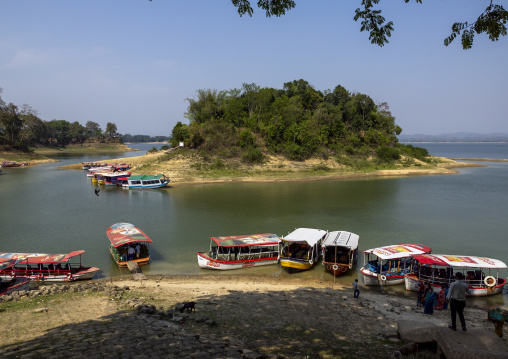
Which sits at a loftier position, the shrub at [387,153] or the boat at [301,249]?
the shrub at [387,153]

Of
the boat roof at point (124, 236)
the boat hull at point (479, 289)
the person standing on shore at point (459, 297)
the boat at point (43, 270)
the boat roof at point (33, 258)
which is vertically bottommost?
the boat hull at point (479, 289)

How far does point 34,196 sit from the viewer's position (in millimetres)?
46938

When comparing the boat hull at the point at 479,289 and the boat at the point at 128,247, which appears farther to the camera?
the boat at the point at 128,247

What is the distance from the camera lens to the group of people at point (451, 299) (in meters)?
10.1

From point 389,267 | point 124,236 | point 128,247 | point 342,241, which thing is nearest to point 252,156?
point 124,236

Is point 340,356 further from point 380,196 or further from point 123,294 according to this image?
point 380,196

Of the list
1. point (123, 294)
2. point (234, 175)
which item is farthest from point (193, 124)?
point (123, 294)

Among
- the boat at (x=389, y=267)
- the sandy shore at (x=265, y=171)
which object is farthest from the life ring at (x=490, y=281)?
the sandy shore at (x=265, y=171)

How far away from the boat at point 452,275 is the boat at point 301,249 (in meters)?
5.92

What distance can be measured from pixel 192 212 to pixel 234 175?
1082 inches

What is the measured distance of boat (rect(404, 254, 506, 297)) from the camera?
717 inches

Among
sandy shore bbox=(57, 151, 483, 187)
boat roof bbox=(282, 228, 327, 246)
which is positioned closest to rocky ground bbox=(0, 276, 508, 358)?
boat roof bbox=(282, 228, 327, 246)

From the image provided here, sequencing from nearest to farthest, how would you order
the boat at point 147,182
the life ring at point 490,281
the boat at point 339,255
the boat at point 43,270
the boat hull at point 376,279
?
the life ring at point 490,281 < the boat hull at point 376,279 < the boat at point 43,270 < the boat at point 339,255 < the boat at point 147,182

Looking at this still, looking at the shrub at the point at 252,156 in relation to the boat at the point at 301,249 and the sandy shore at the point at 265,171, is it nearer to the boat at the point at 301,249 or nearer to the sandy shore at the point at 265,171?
the sandy shore at the point at 265,171
